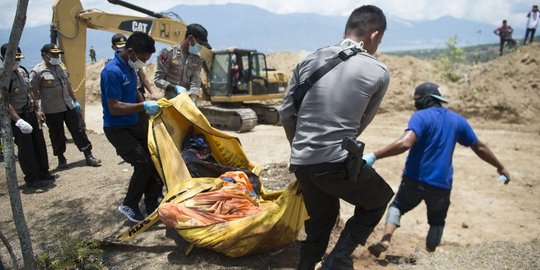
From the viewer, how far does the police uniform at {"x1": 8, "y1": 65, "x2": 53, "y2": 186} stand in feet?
15.6

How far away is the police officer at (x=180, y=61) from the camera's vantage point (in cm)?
491

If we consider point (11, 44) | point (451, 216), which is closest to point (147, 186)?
point (11, 44)

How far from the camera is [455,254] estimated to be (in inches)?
121

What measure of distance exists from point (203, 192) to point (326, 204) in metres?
1.10

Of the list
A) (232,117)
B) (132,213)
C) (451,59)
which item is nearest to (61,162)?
(132,213)

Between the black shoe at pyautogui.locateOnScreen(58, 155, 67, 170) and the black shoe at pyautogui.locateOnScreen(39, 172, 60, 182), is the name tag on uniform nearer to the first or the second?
the black shoe at pyautogui.locateOnScreen(58, 155, 67, 170)

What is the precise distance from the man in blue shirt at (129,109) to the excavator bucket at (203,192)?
0.53 feet

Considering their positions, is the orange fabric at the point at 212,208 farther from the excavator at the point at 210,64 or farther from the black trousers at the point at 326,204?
the excavator at the point at 210,64

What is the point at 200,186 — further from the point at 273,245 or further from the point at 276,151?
the point at 276,151

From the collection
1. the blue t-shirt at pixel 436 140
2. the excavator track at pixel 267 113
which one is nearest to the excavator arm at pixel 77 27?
the excavator track at pixel 267 113

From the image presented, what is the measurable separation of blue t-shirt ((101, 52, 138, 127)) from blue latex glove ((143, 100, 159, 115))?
16 centimetres

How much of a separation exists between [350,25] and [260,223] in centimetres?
145

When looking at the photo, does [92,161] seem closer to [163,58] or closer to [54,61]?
[54,61]

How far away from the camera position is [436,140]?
344cm
